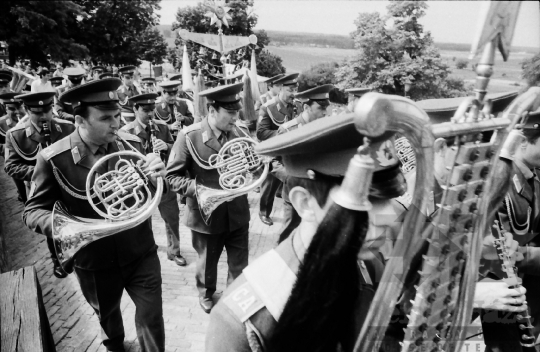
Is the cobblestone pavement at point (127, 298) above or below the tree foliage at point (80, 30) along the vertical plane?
below

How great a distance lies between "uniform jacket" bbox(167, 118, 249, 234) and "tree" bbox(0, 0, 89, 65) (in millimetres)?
21242

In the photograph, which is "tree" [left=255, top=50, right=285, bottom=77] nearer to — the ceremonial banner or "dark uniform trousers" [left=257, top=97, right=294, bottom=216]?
"dark uniform trousers" [left=257, top=97, right=294, bottom=216]

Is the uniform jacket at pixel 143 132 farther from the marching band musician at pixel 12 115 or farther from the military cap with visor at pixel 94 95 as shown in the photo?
the military cap with visor at pixel 94 95

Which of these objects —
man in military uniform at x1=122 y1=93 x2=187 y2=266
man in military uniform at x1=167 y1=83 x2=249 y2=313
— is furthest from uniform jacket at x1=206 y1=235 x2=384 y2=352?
man in military uniform at x1=122 y1=93 x2=187 y2=266

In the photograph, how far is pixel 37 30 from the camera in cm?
2102

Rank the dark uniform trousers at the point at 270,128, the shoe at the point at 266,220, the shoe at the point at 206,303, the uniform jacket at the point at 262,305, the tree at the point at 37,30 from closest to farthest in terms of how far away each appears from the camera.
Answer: the uniform jacket at the point at 262,305, the shoe at the point at 206,303, the dark uniform trousers at the point at 270,128, the shoe at the point at 266,220, the tree at the point at 37,30

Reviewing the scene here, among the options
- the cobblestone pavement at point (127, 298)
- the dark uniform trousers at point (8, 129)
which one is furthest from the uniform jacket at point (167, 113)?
the dark uniform trousers at point (8, 129)

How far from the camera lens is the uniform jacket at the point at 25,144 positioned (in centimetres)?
539

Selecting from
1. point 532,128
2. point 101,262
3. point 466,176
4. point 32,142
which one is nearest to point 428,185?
point 466,176

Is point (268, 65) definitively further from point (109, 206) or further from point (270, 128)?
point (109, 206)

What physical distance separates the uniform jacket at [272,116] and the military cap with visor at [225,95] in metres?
3.17

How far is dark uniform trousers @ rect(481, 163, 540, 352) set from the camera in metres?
2.44

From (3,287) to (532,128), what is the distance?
414cm

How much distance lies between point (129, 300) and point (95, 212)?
74.5 inches
